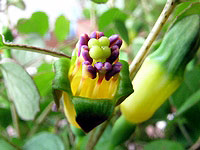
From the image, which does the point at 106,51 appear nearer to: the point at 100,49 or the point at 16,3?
the point at 100,49

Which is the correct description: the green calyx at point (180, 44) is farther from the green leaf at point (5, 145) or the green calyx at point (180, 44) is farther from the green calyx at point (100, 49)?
the green leaf at point (5, 145)

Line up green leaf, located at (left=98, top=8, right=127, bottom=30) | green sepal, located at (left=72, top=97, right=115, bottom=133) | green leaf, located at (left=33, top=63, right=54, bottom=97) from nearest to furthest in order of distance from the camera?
green sepal, located at (left=72, top=97, right=115, bottom=133) < green leaf, located at (left=33, top=63, right=54, bottom=97) < green leaf, located at (left=98, top=8, right=127, bottom=30)

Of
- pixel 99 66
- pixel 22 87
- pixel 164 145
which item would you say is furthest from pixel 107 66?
pixel 164 145

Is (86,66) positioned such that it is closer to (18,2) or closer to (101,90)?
(101,90)

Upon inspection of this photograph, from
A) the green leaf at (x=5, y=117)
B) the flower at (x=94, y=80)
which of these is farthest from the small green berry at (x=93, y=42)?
the green leaf at (x=5, y=117)

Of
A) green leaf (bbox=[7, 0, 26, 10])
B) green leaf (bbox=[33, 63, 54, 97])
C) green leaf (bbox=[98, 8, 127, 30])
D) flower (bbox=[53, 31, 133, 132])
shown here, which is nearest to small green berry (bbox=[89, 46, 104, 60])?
flower (bbox=[53, 31, 133, 132])

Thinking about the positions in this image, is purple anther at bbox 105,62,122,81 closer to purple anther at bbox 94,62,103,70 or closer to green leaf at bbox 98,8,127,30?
purple anther at bbox 94,62,103,70

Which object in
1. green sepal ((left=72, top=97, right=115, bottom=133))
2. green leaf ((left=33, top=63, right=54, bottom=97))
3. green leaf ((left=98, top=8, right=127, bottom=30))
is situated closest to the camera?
green sepal ((left=72, top=97, right=115, bottom=133))
